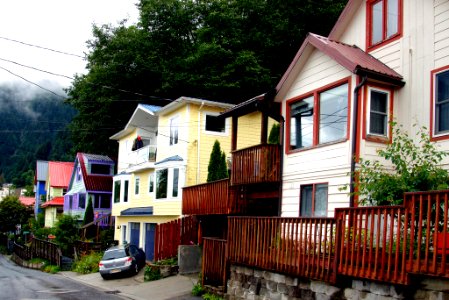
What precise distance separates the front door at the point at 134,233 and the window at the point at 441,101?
23068mm

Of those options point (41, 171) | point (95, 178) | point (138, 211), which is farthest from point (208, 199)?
point (41, 171)

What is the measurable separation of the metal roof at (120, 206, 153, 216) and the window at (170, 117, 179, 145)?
4.39 meters

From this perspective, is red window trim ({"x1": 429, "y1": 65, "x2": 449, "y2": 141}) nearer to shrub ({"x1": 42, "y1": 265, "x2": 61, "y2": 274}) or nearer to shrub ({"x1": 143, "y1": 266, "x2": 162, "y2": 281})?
shrub ({"x1": 143, "y1": 266, "x2": 162, "y2": 281})

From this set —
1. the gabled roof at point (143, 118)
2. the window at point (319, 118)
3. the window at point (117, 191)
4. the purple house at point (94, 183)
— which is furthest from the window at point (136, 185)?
the window at point (319, 118)

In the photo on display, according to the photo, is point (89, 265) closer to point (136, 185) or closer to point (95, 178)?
point (136, 185)

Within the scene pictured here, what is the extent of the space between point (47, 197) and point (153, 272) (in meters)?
42.3

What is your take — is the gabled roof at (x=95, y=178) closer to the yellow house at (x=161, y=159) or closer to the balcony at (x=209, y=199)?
the yellow house at (x=161, y=159)

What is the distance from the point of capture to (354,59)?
1326 centimetres

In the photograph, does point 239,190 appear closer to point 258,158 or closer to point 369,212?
point 258,158

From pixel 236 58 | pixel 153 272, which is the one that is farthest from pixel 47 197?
pixel 153 272

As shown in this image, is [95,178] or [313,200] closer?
[313,200]

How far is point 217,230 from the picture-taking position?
22.3 meters

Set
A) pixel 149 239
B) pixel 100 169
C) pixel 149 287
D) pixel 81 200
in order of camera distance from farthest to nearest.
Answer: pixel 100 169 < pixel 81 200 < pixel 149 239 < pixel 149 287

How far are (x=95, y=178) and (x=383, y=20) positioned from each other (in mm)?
35095
